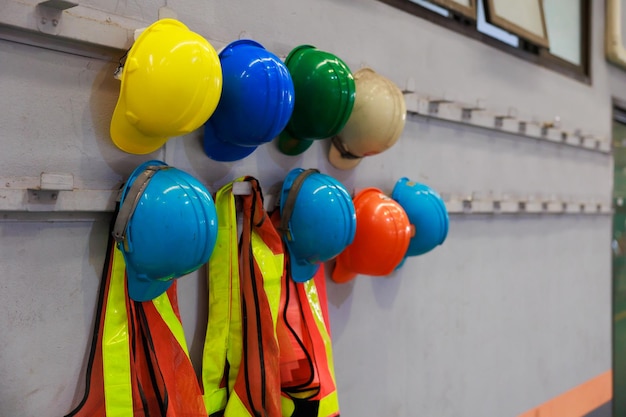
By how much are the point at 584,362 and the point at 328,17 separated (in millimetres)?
2035

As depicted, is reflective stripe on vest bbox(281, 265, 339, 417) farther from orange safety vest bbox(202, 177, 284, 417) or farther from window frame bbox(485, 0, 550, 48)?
window frame bbox(485, 0, 550, 48)

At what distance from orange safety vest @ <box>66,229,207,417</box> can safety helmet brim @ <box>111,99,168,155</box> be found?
0.59 ft

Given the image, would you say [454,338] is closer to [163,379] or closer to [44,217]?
[163,379]

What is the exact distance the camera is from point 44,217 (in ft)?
3.11

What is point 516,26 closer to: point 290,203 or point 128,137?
point 290,203

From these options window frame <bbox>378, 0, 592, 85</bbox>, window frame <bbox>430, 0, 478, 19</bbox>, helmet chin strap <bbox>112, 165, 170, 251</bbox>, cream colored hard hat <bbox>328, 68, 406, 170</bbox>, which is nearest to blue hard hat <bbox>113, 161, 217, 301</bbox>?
helmet chin strap <bbox>112, 165, 170, 251</bbox>

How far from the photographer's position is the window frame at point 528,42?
1.70 meters

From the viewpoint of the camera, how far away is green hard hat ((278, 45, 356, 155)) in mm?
1153

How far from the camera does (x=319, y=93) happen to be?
1151mm

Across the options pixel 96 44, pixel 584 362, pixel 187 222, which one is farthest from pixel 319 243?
pixel 584 362

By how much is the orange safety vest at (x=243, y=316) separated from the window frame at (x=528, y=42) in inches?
32.4

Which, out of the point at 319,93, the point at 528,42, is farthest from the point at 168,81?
the point at 528,42

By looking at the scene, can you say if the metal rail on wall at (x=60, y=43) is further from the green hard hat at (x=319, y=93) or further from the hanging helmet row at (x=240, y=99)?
the green hard hat at (x=319, y=93)

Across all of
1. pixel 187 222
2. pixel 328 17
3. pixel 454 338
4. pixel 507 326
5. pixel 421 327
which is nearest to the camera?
pixel 187 222
